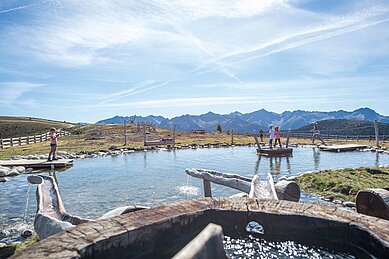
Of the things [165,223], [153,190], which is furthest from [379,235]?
[153,190]

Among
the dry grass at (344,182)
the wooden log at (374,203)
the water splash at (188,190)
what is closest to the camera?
the wooden log at (374,203)

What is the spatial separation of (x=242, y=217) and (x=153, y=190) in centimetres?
878

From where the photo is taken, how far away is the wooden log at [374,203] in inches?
212

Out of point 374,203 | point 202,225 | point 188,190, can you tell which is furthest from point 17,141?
point 374,203

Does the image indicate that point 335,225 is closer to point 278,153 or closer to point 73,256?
point 73,256

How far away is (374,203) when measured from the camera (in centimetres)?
558

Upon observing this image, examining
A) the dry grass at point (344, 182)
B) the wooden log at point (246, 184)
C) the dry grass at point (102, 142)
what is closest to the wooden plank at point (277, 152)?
the dry grass at point (344, 182)

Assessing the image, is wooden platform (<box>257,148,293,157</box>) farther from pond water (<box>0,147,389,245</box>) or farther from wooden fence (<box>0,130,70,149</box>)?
wooden fence (<box>0,130,70,149</box>)

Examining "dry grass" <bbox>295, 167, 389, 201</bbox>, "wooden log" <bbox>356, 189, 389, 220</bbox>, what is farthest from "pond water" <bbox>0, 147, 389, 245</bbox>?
"wooden log" <bbox>356, 189, 389, 220</bbox>

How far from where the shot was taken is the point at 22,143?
4050cm

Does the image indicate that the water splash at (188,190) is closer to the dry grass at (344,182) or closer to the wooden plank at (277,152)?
the dry grass at (344,182)

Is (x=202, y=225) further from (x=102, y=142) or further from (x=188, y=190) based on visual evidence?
(x=102, y=142)

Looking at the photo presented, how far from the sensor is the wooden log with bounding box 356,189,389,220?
538cm

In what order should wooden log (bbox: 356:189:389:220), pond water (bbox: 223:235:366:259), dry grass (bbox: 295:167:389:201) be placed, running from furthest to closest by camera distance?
dry grass (bbox: 295:167:389:201)
wooden log (bbox: 356:189:389:220)
pond water (bbox: 223:235:366:259)
